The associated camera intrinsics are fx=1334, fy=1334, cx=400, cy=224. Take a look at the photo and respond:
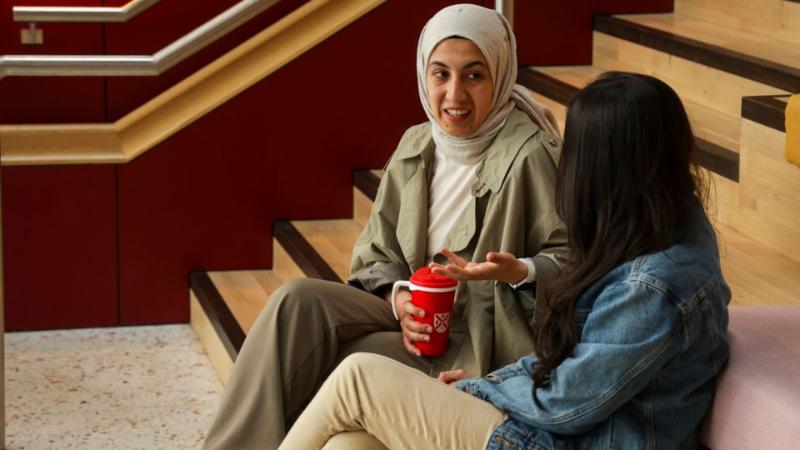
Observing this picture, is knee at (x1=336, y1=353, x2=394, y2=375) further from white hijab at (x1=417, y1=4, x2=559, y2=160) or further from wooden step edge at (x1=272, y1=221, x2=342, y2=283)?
wooden step edge at (x1=272, y1=221, x2=342, y2=283)

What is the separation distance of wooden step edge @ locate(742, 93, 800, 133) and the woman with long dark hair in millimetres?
1062

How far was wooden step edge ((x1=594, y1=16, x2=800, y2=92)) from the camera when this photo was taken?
11.1 feet

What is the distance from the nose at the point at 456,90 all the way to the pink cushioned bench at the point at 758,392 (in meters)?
0.75

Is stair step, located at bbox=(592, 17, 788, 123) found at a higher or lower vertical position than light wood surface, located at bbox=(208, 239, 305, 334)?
higher

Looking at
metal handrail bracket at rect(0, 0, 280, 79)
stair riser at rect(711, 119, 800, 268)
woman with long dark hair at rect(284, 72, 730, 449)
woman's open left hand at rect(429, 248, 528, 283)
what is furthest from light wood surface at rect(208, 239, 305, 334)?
woman with long dark hair at rect(284, 72, 730, 449)

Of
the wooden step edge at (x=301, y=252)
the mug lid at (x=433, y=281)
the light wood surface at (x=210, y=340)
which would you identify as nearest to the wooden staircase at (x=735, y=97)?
the mug lid at (x=433, y=281)

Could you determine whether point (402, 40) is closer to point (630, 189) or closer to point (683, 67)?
point (683, 67)

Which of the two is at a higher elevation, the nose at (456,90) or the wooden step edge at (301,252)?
the nose at (456,90)

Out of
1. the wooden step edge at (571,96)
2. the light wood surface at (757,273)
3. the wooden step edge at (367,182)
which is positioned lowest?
the wooden step edge at (367,182)

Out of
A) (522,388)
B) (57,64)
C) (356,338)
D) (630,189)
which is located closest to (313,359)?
(356,338)

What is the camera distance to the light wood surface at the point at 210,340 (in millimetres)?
3703

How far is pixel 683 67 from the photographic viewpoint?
389 cm

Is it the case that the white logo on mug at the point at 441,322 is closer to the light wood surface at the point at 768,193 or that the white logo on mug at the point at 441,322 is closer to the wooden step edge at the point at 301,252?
the light wood surface at the point at 768,193

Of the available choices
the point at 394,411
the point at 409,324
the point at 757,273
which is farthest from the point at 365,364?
the point at 757,273
